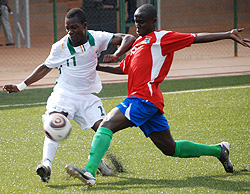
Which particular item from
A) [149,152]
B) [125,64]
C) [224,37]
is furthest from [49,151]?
[224,37]

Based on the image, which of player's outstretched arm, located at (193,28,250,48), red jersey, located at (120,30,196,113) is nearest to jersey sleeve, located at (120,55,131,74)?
red jersey, located at (120,30,196,113)

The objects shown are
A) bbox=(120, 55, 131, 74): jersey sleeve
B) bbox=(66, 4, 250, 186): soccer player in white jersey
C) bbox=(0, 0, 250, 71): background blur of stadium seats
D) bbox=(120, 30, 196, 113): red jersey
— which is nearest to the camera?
bbox=(66, 4, 250, 186): soccer player in white jersey

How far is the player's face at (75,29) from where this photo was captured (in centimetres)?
421

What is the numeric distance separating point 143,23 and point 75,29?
1.94ft

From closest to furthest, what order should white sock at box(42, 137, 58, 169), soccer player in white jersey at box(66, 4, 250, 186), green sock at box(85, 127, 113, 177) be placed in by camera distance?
1. green sock at box(85, 127, 113, 177)
2. soccer player in white jersey at box(66, 4, 250, 186)
3. white sock at box(42, 137, 58, 169)

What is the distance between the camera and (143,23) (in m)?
4.09

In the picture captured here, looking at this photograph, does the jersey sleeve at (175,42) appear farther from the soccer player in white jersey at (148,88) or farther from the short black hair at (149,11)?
the short black hair at (149,11)

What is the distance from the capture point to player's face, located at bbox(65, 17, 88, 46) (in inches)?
166

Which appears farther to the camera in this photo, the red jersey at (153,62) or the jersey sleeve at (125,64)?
the jersey sleeve at (125,64)

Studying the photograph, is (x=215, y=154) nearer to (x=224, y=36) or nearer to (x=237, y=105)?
(x=224, y=36)

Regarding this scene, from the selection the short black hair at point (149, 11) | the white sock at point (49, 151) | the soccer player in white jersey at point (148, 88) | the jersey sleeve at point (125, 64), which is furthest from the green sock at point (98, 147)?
the short black hair at point (149, 11)

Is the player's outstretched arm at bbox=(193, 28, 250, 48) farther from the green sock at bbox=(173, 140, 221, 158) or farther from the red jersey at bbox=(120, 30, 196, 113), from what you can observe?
the green sock at bbox=(173, 140, 221, 158)

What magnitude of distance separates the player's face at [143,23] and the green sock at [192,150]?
0.98 meters

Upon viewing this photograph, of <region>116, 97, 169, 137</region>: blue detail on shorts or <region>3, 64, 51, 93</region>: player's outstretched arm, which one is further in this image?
<region>3, 64, 51, 93</region>: player's outstretched arm
